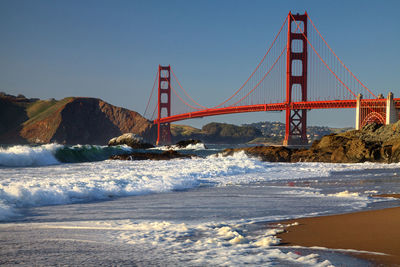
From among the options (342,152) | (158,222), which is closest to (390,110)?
(342,152)

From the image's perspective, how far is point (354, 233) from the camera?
162 inches

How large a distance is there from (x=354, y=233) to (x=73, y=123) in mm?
103511

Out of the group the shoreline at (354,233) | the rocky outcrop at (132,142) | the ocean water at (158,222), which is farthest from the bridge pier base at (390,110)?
the shoreline at (354,233)

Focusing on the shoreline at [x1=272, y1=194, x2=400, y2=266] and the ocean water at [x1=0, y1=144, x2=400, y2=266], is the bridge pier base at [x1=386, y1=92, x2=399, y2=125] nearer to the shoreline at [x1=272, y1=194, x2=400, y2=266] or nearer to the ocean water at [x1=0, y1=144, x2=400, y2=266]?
the ocean water at [x1=0, y1=144, x2=400, y2=266]

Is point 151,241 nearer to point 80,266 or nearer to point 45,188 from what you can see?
point 80,266

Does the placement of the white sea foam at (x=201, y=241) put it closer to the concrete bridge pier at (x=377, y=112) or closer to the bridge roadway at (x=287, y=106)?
the concrete bridge pier at (x=377, y=112)

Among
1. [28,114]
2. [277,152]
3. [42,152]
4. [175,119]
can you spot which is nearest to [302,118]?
[175,119]

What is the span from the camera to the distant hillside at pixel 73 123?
98.2 metres

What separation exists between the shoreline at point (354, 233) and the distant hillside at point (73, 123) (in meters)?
85.0

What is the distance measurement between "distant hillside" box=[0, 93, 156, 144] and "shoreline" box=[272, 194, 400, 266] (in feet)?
279

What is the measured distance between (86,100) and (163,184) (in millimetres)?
105898

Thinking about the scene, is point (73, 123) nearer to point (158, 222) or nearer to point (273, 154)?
point (273, 154)

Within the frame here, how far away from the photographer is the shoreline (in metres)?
3.42

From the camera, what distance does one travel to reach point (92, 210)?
578cm
